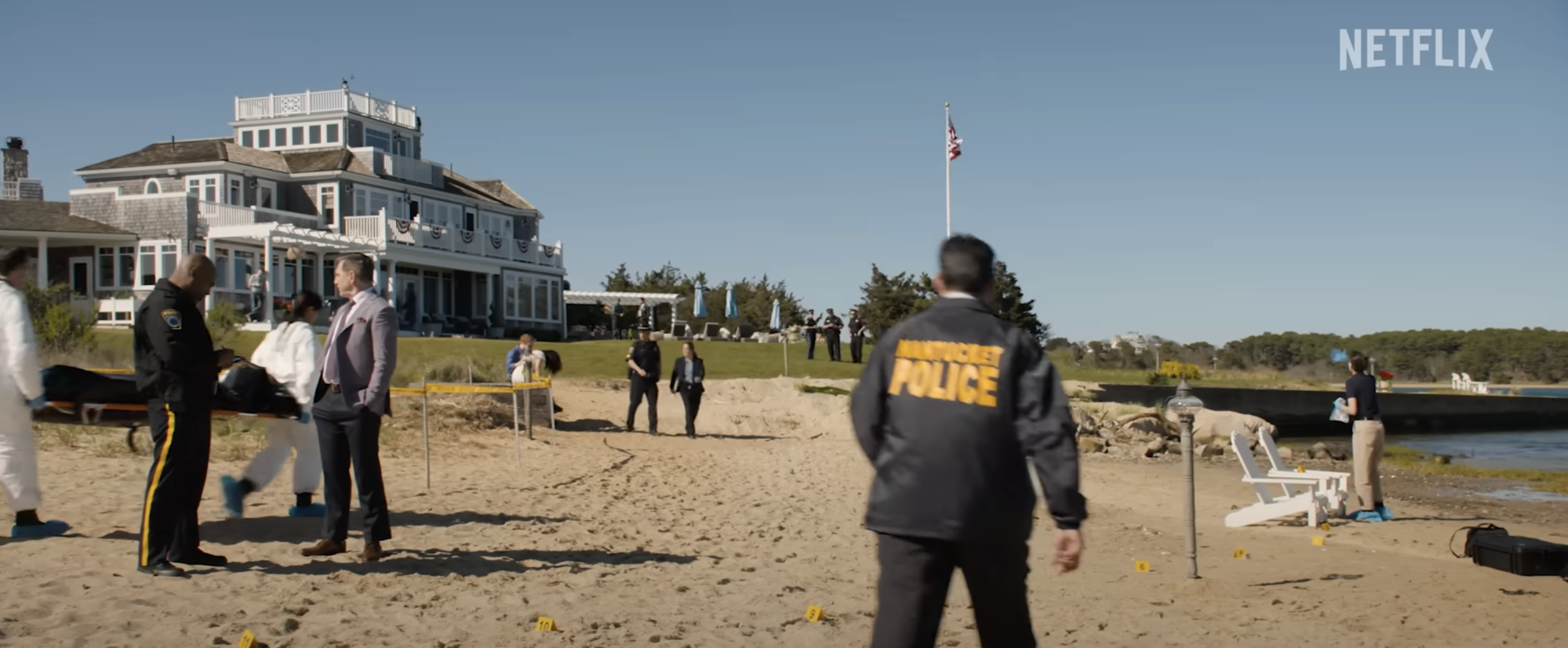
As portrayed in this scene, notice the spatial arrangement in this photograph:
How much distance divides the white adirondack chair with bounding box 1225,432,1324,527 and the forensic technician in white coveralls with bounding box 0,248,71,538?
10.1 m

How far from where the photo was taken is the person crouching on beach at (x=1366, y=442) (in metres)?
12.9

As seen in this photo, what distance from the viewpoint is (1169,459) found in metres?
23.0

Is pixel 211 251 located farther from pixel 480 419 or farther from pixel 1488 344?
pixel 1488 344

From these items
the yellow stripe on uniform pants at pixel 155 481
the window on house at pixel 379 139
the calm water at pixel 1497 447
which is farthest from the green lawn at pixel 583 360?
the window on house at pixel 379 139

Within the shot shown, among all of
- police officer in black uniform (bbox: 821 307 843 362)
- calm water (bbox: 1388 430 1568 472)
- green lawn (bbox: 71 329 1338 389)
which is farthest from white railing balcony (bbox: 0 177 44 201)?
calm water (bbox: 1388 430 1568 472)

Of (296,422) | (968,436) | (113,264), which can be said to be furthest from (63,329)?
(968,436)

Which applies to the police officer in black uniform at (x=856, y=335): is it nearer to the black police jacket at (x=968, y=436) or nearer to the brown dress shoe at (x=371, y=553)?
the brown dress shoe at (x=371, y=553)

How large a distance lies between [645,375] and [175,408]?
43.0 feet

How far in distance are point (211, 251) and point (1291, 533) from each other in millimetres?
33552

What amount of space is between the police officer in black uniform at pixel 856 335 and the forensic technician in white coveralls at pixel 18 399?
25822 millimetres

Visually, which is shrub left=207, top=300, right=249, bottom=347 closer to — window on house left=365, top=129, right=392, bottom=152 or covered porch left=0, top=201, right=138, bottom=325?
covered porch left=0, top=201, right=138, bottom=325

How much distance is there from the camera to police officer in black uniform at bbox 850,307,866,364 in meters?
32.8

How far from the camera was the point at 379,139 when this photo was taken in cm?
4812

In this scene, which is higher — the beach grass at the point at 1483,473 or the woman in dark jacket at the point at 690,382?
the woman in dark jacket at the point at 690,382
